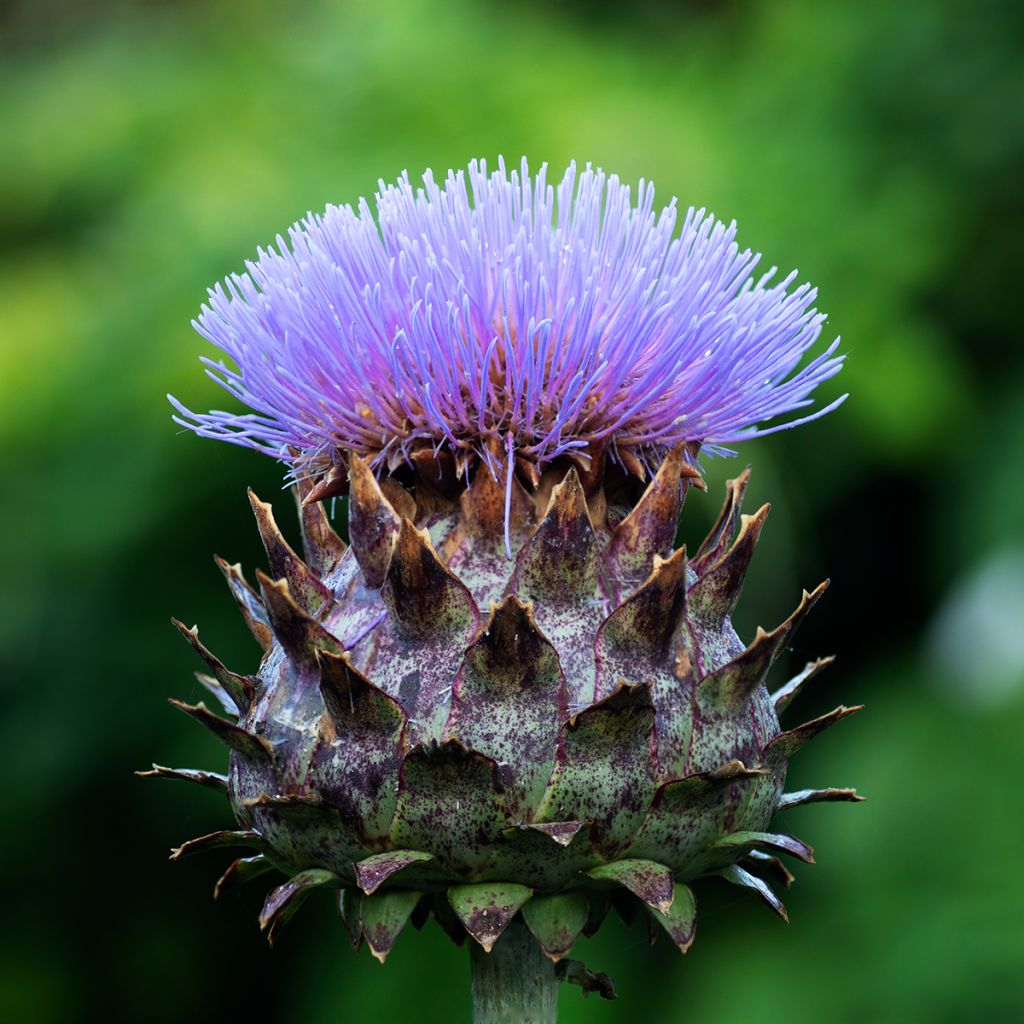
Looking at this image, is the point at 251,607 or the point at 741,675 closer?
the point at 741,675

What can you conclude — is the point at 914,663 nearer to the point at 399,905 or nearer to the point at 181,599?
the point at 181,599

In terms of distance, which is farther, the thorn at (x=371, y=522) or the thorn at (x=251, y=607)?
the thorn at (x=251, y=607)

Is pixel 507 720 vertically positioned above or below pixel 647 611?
below

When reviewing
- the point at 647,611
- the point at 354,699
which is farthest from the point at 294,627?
the point at 647,611

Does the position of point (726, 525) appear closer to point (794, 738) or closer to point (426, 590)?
point (794, 738)

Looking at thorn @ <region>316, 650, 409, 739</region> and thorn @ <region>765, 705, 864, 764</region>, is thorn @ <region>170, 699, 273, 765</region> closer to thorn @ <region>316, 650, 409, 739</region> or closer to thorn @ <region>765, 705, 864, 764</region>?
thorn @ <region>316, 650, 409, 739</region>

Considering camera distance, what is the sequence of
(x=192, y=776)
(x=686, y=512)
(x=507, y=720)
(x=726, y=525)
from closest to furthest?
(x=507, y=720), (x=192, y=776), (x=726, y=525), (x=686, y=512)

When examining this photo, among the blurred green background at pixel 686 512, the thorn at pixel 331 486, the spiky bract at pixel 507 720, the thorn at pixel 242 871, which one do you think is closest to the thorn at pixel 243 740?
the spiky bract at pixel 507 720

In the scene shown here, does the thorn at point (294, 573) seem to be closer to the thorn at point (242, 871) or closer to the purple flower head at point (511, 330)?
the purple flower head at point (511, 330)
